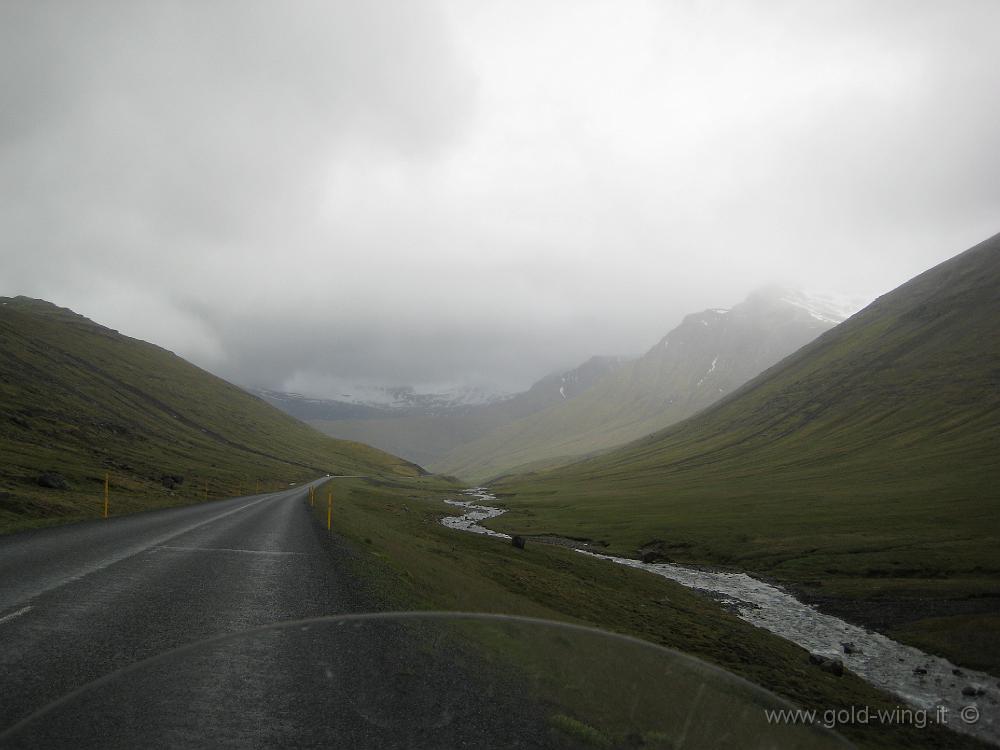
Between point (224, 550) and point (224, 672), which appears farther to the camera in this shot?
point (224, 550)

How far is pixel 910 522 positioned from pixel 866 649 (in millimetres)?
40841

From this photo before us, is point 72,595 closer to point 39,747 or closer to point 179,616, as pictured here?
point 179,616

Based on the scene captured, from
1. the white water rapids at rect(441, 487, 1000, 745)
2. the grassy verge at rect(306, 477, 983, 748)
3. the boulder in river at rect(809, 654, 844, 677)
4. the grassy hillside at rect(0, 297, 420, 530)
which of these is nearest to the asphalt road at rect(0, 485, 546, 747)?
the grassy verge at rect(306, 477, 983, 748)

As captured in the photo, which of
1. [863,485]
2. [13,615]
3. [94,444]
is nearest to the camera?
[13,615]

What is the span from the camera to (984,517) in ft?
180

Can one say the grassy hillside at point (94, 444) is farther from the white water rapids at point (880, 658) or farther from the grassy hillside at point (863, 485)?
the grassy hillside at point (863, 485)

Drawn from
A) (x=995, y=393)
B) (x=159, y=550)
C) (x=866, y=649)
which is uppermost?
(x=995, y=393)

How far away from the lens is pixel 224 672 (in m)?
6.43

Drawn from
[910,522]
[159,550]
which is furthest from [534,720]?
[910,522]

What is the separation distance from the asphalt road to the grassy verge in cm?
416

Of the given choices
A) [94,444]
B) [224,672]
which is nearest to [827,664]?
[224,672]

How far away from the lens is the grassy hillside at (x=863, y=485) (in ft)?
129

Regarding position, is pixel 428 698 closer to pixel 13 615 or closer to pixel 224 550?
pixel 13 615

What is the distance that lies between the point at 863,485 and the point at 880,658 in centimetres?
7278
